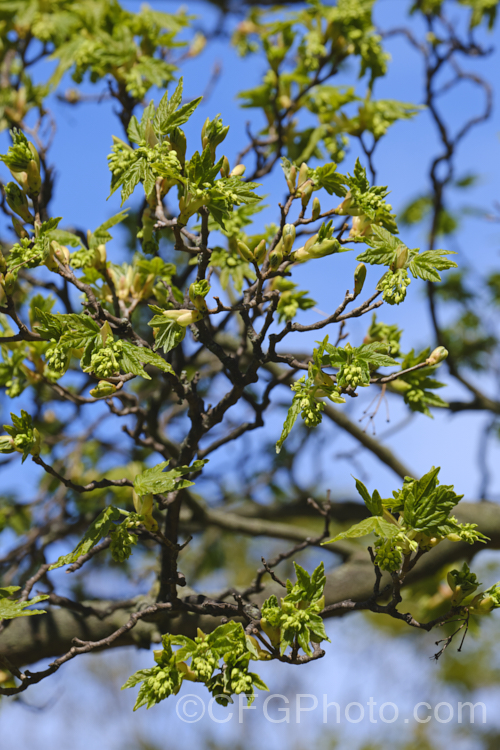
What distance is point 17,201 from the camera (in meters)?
1.78

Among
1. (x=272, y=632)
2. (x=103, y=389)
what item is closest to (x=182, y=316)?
(x=103, y=389)

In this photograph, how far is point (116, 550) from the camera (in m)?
1.57

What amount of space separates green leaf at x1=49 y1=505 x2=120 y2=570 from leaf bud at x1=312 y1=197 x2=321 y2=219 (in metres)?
1.07

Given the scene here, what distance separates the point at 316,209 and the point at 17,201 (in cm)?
93

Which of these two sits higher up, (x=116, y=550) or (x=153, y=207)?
(x=153, y=207)

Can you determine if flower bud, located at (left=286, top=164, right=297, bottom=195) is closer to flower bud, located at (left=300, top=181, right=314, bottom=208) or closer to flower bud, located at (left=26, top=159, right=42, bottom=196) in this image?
flower bud, located at (left=300, top=181, right=314, bottom=208)

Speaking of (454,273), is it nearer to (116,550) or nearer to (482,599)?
(482,599)

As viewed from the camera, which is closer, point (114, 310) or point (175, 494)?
point (175, 494)

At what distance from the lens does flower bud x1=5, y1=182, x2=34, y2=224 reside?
177 cm

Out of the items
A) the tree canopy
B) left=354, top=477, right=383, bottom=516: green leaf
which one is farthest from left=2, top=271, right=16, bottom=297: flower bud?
left=354, top=477, right=383, bottom=516: green leaf

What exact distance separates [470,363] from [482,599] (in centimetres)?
359

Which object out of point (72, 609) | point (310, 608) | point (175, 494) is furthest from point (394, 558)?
point (72, 609)

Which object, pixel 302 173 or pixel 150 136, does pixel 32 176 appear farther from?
pixel 302 173

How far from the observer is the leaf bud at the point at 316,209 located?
5.77ft
